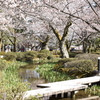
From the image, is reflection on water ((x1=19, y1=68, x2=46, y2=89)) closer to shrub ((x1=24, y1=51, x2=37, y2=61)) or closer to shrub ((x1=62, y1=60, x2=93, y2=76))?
shrub ((x1=62, y1=60, x2=93, y2=76))

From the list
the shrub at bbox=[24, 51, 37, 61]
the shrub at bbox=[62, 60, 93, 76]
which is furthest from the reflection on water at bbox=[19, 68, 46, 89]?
the shrub at bbox=[24, 51, 37, 61]

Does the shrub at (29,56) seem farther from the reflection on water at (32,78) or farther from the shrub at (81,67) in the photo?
the shrub at (81,67)

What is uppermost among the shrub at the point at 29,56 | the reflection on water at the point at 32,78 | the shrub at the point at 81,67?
the shrub at the point at 29,56

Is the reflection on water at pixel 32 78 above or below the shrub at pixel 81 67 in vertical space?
below

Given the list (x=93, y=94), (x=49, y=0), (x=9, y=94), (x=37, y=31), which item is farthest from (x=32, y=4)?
(x=37, y=31)

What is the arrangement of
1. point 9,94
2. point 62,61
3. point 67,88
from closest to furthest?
point 9,94 < point 67,88 < point 62,61

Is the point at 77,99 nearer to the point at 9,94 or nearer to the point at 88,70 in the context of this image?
the point at 9,94

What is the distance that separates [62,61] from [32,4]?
5.52 meters

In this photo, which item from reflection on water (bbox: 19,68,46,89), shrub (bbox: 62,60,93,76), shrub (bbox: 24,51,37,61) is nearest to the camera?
reflection on water (bbox: 19,68,46,89)

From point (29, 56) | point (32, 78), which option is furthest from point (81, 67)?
point (29, 56)

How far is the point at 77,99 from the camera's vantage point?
6.85 metres

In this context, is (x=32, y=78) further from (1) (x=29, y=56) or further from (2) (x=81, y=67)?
(1) (x=29, y=56)

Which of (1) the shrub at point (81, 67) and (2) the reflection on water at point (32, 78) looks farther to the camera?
(1) the shrub at point (81, 67)

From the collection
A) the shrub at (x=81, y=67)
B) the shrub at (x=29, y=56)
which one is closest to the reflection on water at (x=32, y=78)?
the shrub at (x=81, y=67)
